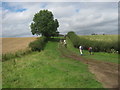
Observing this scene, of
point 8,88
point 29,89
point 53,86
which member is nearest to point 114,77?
point 53,86

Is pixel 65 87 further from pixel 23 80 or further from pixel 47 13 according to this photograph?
pixel 47 13

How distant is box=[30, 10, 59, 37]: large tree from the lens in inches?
2435

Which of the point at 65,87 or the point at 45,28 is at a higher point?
the point at 45,28

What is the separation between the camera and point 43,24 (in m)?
62.6

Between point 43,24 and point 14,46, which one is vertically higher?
point 43,24

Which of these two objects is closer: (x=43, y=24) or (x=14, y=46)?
(x=14, y=46)

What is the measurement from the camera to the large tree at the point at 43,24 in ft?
203

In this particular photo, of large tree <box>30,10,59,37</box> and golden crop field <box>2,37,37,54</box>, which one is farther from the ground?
large tree <box>30,10,59,37</box>

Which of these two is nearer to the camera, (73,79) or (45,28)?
(73,79)

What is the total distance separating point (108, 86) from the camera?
10.3 metres

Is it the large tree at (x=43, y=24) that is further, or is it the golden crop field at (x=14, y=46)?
the large tree at (x=43, y=24)

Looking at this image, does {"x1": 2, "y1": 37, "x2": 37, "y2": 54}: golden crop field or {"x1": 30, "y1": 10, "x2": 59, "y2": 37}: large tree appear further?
{"x1": 30, "y1": 10, "x2": 59, "y2": 37}: large tree

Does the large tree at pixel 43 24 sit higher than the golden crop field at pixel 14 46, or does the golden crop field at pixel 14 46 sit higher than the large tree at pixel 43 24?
the large tree at pixel 43 24

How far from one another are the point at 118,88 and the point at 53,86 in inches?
191
